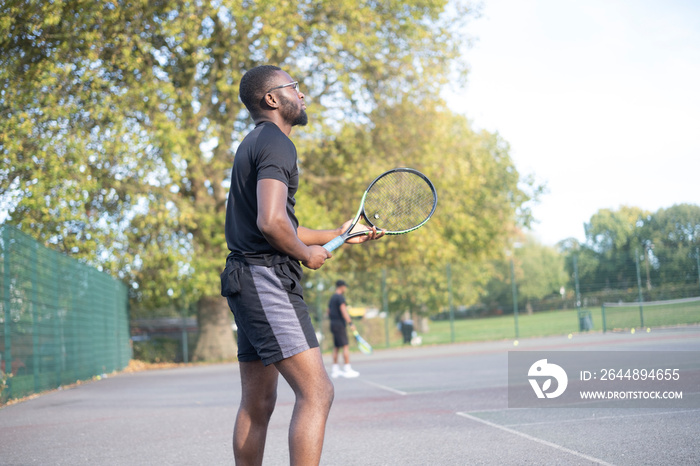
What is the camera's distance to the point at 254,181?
3.44 m

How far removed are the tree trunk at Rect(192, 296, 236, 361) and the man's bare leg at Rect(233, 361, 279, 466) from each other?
803 inches

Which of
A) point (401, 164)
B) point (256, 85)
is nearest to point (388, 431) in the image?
point (256, 85)

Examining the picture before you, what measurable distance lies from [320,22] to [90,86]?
677 centimetres

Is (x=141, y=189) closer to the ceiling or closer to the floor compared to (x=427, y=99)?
closer to the floor

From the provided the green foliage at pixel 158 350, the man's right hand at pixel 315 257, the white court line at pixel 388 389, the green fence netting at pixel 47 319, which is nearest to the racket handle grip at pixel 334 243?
the man's right hand at pixel 315 257

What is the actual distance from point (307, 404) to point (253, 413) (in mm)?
475


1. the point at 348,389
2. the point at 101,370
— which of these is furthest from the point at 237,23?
the point at 348,389

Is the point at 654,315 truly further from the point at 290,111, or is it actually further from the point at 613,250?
the point at 290,111

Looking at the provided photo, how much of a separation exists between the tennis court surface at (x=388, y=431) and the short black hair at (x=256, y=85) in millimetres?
2793

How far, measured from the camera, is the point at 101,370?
17.6 metres

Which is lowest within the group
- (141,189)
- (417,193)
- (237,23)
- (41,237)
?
(417,193)

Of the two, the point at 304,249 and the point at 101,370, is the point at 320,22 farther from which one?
the point at 304,249

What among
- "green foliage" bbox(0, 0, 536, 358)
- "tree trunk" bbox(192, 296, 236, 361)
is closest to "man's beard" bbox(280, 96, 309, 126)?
"green foliage" bbox(0, 0, 536, 358)

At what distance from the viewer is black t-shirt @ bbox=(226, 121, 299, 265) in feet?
10.9
